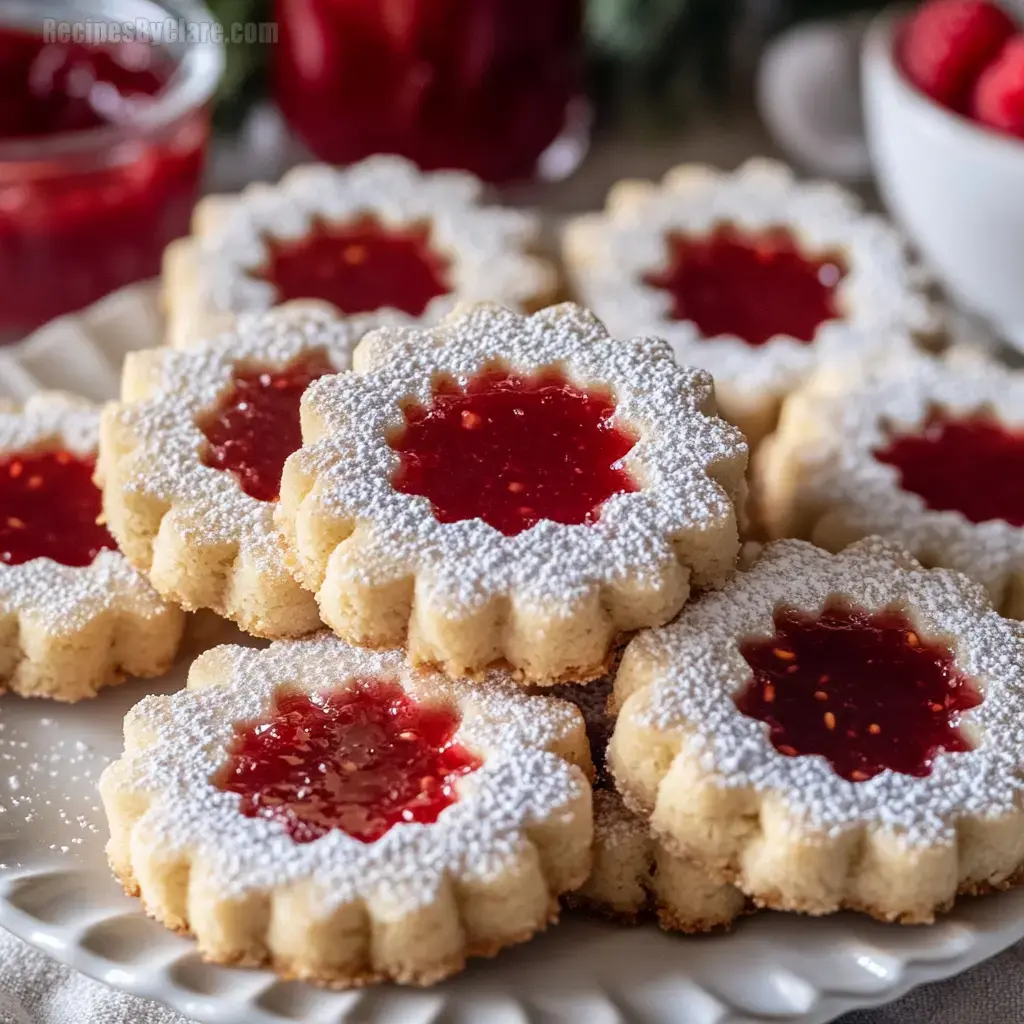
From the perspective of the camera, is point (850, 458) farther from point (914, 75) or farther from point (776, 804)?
point (914, 75)

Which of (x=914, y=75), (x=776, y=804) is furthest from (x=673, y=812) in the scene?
Answer: (x=914, y=75)

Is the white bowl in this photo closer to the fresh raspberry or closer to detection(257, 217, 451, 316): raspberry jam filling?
the fresh raspberry

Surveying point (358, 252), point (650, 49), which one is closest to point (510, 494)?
point (358, 252)

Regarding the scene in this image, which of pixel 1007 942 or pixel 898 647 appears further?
pixel 898 647

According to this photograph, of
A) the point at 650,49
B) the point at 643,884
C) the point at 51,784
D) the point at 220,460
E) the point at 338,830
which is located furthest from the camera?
the point at 650,49

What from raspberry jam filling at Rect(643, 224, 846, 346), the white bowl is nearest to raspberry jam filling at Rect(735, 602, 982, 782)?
raspberry jam filling at Rect(643, 224, 846, 346)

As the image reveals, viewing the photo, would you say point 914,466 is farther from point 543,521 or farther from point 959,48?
point 959,48

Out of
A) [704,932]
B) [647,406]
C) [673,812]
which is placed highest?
[647,406]
